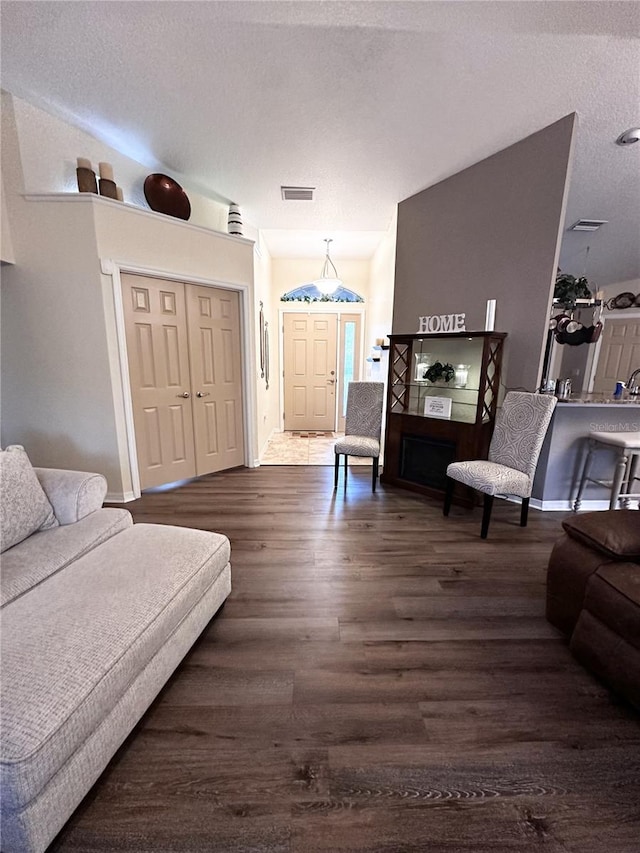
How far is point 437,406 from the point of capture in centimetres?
320

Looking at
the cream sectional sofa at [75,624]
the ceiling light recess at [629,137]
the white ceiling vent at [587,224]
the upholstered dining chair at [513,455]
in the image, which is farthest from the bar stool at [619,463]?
the cream sectional sofa at [75,624]

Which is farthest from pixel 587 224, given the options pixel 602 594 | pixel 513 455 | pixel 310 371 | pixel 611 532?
pixel 310 371

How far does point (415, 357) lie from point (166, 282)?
2.55 m

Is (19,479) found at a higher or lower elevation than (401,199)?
lower

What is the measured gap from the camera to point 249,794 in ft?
3.43

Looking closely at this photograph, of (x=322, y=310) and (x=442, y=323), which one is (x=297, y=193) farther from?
(x=322, y=310)

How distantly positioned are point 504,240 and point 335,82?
68.7 inches

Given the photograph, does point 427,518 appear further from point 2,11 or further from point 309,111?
point 2,11

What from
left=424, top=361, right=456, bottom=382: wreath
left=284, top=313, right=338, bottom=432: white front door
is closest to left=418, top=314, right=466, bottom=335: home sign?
left=424, top=361, right=456, bottom=382: wreath

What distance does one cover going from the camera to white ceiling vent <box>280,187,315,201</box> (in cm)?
346

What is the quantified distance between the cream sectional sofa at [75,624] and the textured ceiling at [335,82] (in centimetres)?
242

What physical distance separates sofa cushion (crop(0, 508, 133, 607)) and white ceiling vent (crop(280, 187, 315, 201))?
3.43 metres

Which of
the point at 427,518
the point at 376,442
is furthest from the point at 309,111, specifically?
the point at 427,518

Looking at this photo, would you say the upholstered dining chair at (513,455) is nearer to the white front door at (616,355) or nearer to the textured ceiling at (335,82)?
the white front door at (616,355)
